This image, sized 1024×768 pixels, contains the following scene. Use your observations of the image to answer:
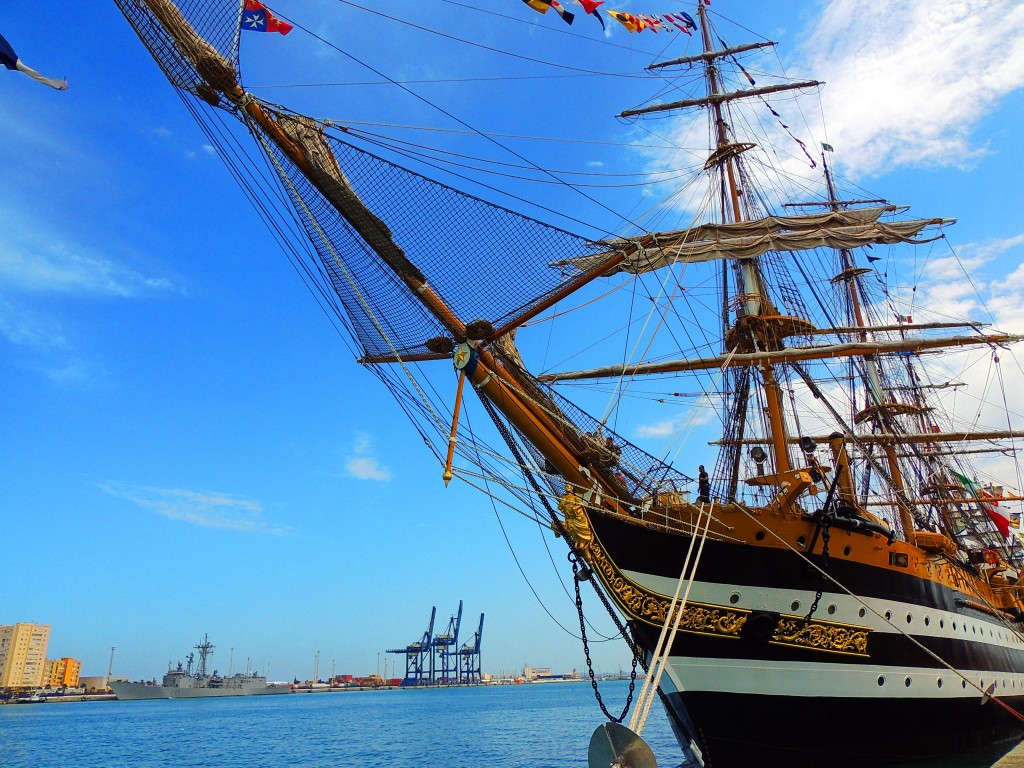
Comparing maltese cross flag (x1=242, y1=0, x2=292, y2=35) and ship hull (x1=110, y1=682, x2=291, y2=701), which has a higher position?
maltese cross flag (x1=242, y1=0, x2=292, y2=35)

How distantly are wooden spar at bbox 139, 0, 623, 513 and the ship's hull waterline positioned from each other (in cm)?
126

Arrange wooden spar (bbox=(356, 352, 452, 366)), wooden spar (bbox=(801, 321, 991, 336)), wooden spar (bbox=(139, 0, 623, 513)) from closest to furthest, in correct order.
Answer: wooden spar (bbox=(139, 0, 623, 513)) < wooden spar (bbox=(356, 352, 452, 366)) < wooden spar (bbox=(801, 321, 991, 336))

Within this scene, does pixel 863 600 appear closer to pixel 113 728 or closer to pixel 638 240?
pixel 638 240

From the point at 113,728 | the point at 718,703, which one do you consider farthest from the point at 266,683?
the point at 718,703

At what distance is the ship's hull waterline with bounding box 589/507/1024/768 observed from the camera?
11461 millimetres

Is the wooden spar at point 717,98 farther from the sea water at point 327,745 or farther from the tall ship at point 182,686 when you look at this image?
the tall ship at point 182,686

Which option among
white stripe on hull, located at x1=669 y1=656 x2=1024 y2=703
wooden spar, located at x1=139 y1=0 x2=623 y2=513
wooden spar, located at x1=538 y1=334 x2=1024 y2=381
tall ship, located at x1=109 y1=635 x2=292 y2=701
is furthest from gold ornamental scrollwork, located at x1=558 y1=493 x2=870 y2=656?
tall ship, located at x1=109 y1=635 x2=292 y2=701

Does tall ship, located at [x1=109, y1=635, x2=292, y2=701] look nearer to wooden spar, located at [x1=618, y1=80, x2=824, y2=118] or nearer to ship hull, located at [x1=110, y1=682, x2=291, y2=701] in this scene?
ship hull, located at [x1=110, y1=682, x2=291, y2=701]

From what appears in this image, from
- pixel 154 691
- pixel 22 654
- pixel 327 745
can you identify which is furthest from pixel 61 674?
pixel 327 745

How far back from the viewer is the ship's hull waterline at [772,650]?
11.5 m

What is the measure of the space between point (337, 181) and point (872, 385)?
27.3 meters

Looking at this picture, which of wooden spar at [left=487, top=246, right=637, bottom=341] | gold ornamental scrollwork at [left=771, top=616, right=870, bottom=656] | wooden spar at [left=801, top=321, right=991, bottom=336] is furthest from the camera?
wooden spar at [left=801, top=321, right=991, bottom=336]

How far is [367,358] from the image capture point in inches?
449

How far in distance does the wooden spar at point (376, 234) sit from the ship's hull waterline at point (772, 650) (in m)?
1.26
